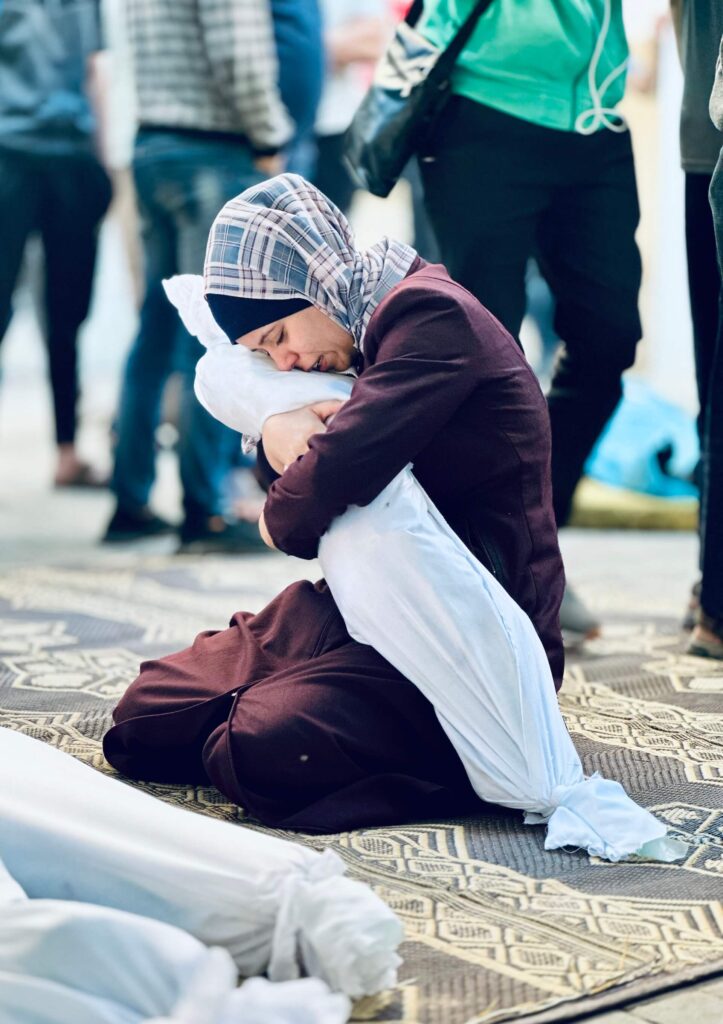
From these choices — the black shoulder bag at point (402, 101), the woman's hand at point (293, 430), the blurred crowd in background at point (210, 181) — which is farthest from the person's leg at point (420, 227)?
the woman's hand at point (293, 430)

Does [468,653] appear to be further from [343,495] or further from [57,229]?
[57,229]

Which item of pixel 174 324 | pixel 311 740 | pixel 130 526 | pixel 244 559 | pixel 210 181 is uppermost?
pixel 311 740

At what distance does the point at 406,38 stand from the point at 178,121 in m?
1.35

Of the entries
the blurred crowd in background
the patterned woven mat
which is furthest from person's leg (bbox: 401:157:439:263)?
the patterned woven mat

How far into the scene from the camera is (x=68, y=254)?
4.87 m

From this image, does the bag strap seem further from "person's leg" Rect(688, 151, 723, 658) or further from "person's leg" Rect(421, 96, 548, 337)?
"person's leg" Rect(688, 151, 723, 658)

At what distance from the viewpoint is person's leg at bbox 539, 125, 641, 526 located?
2.84 m

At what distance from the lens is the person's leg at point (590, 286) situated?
2.84 metres

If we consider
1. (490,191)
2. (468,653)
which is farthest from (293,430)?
(490,191)

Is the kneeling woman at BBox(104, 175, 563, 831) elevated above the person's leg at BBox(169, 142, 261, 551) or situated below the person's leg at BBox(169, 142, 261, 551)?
above

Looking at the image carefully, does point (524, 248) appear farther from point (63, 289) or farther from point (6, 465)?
point (6, 465)

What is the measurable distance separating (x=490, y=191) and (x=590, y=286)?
0.27 m

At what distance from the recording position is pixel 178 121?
403 centimetres

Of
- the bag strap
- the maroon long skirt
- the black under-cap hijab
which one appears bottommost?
the maroon long skirt
